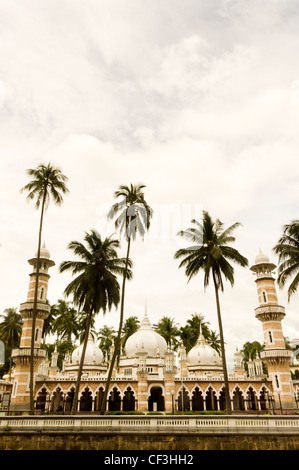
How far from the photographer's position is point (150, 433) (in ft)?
66.9

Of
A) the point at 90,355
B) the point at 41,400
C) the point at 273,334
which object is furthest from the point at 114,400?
the point at 273,334

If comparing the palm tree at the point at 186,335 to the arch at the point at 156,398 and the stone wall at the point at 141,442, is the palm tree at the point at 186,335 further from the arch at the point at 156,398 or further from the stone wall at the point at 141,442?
the stone wall at the point at 141,442

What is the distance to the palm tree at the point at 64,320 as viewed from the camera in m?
59.1

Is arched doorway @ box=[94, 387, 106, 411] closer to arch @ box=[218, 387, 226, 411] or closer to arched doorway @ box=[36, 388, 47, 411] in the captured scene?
arched doorway @ box=[36, 388, 47, 411]

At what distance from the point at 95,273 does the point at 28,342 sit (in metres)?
15.6

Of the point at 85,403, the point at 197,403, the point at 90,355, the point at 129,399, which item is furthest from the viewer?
the point at 90,355

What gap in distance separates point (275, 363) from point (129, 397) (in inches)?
760

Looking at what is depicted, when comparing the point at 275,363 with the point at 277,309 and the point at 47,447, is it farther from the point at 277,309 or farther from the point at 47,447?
the point at 47,447

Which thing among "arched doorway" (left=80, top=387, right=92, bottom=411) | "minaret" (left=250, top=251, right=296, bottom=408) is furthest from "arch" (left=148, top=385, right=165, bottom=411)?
"minaret" (left=250, top=251, right=296, bottom=408)

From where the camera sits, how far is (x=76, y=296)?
1300 inches

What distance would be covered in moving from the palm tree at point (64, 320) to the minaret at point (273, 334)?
31287 mm

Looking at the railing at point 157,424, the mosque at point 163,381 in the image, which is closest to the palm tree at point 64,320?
the mosque at point 163,381

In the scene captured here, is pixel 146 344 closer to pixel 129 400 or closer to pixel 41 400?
pixel 129 400

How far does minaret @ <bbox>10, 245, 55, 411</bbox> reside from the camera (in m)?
39.9
